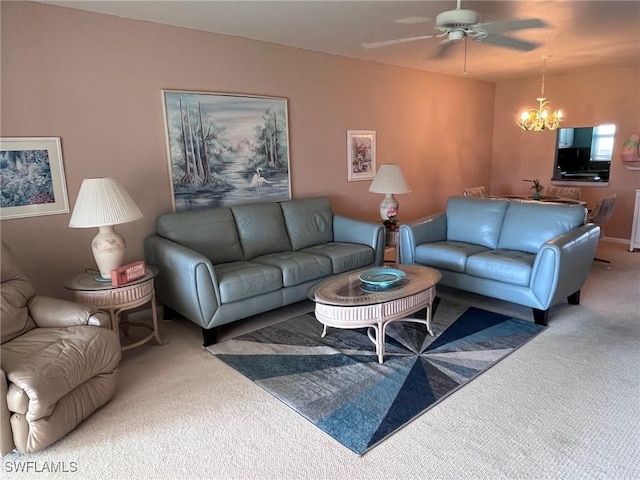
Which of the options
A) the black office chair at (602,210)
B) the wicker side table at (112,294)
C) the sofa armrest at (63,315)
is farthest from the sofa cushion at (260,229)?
the black office chair at (602,210)

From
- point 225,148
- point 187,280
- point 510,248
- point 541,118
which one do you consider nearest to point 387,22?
point 225,148

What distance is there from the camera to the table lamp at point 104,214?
2852mm

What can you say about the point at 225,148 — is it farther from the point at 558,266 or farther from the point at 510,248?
the point at 558,266

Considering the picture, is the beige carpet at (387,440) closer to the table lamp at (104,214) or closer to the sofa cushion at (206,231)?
the table lamp at (104,214)

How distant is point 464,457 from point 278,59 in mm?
3981

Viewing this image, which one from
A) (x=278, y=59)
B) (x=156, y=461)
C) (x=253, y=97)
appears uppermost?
(x=278, y=59)

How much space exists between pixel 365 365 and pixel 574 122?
592cm

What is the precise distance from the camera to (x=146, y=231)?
3768 millimetres

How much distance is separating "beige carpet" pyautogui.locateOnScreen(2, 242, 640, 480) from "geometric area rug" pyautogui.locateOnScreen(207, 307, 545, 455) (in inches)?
3.4

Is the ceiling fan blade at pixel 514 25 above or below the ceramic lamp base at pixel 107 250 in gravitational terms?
above

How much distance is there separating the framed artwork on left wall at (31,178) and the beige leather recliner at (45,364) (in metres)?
0.61

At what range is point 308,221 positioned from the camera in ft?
14.8

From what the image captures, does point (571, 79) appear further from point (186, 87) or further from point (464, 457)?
point (464, 457)

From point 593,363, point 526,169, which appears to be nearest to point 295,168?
point 593,363
